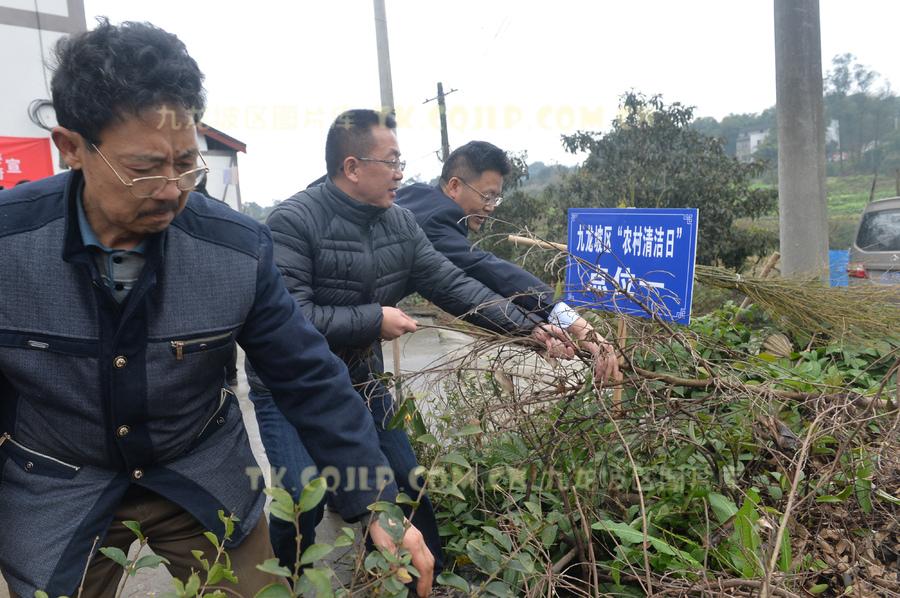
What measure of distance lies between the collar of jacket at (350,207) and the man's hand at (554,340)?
69 centimetres

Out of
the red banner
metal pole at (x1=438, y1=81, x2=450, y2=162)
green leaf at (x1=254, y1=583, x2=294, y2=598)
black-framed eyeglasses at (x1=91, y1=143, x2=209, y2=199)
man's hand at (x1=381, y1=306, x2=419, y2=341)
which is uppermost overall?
metal pole at (x1=438, y1=81, x2=450, y2=162)

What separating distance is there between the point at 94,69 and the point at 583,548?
159 centimetres

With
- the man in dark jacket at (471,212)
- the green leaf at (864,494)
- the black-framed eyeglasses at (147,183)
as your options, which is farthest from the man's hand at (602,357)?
the black-framed eyeglasses at (147,183)

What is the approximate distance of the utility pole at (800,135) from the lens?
5102mm

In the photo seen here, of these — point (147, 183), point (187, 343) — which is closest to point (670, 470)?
point (187, 343)

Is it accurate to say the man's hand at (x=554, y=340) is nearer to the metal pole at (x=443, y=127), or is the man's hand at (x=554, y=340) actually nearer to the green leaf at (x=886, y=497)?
the green leaf at (x=886, y=497)

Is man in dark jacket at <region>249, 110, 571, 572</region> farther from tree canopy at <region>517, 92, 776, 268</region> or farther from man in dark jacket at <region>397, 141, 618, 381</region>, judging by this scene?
tree canopy at <region>517, 92, 776, 268</region>

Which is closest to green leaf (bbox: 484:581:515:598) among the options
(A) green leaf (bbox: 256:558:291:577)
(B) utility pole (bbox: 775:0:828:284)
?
(A) green leaf (bbox: 256:558:291:577)

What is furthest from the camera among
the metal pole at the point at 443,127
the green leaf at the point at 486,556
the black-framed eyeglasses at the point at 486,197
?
the metal pole at the point at 443,127

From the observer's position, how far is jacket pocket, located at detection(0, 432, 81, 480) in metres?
1.38

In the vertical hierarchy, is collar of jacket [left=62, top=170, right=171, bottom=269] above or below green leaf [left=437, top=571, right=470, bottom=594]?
above

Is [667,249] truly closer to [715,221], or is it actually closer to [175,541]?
[175,541]

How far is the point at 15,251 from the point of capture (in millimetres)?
1280

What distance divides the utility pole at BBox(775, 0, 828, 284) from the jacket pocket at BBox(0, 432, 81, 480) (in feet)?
16.6
